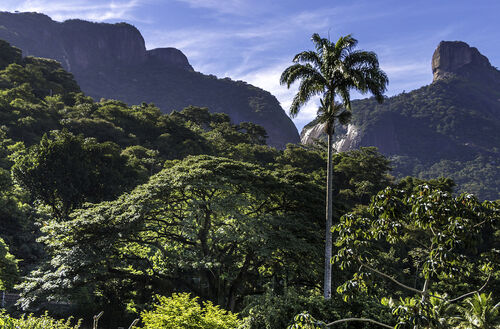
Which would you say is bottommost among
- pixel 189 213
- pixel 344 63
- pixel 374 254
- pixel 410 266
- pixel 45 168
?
pixel 410 266

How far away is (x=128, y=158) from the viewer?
133ft

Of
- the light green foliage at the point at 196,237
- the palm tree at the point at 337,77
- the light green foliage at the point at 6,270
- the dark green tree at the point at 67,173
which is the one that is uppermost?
the palm tree at the point at 337,77

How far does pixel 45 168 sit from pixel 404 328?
3252 centimetres

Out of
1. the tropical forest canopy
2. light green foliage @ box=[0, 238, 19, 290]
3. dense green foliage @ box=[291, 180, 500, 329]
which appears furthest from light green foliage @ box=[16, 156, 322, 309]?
dense green foliage @ box=[291, 180, 500, 329]

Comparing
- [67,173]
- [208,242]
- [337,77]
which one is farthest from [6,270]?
[337,77]

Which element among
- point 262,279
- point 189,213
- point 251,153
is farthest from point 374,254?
point 251,153

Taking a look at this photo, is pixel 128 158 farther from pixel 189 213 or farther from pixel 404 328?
pixel 404 328

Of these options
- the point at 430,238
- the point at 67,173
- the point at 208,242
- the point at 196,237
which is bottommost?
the point at 208,242

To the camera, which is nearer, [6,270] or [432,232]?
[432,232]

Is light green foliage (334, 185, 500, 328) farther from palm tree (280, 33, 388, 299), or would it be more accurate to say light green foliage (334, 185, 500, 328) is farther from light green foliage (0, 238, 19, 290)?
light green foliage (0, 238, 19, 290)

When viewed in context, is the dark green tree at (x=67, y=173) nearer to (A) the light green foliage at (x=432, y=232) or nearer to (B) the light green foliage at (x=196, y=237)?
(B) the light green foliage at (x=196, y=237)

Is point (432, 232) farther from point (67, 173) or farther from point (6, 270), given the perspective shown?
point (67, 173)

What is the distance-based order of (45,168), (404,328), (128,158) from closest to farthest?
(404,328) < (45,168) < (128,158)

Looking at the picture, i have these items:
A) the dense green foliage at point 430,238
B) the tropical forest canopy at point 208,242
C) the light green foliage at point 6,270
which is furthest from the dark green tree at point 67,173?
the dense green foliage at point 430,238
